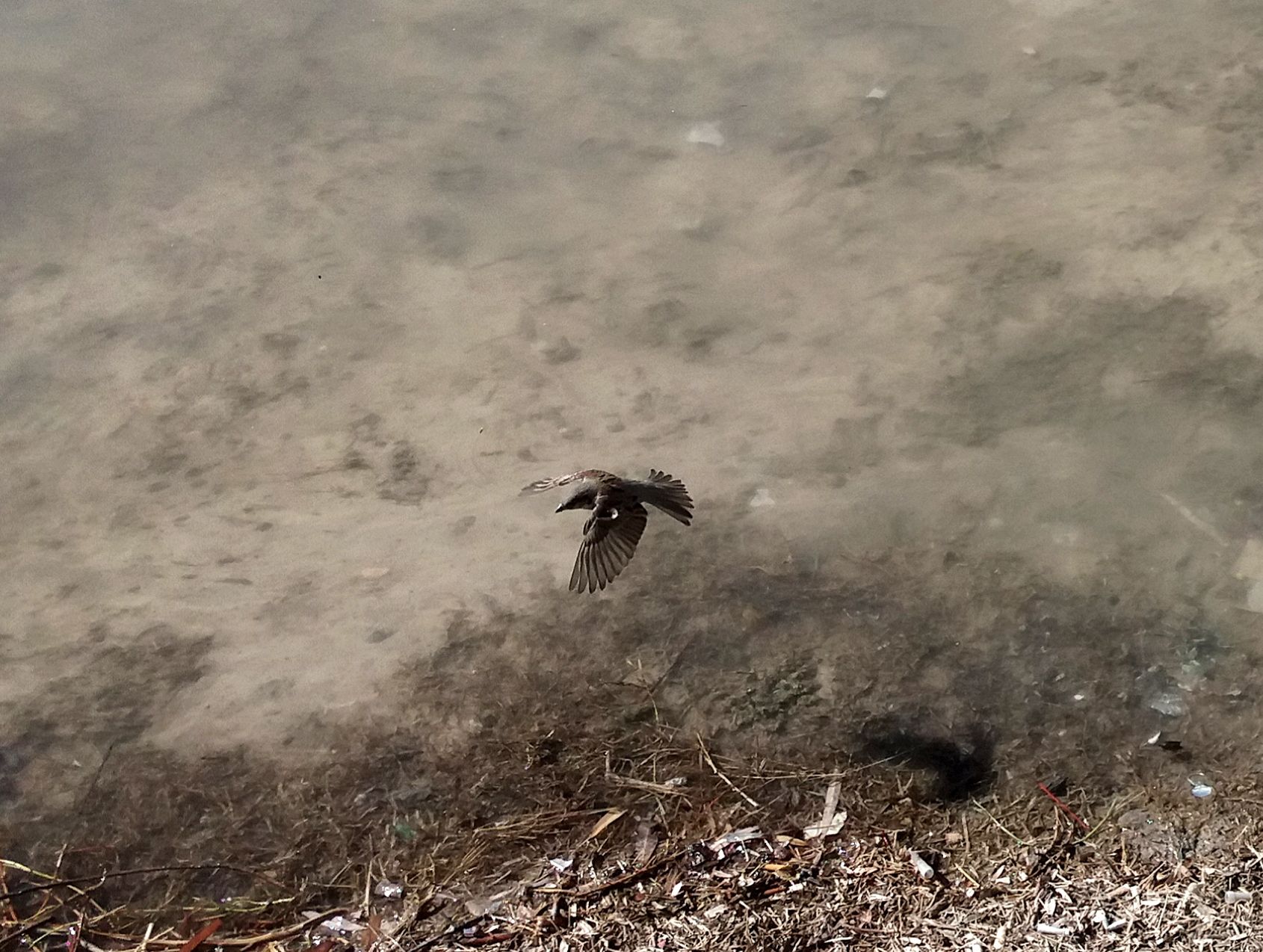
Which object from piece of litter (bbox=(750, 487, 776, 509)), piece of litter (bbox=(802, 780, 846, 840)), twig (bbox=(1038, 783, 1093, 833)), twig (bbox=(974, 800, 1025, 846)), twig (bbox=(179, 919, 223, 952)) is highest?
piece of litter (bbox=(750, 487, 776, 509))

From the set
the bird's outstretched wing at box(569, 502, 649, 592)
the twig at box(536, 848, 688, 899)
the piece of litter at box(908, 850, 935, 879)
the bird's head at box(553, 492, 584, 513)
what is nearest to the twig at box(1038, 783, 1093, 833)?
the piece of litter at box(908, 850, 935, 879)

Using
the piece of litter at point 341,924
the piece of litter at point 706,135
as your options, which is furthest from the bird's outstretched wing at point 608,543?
the piece of litter at point 706,135

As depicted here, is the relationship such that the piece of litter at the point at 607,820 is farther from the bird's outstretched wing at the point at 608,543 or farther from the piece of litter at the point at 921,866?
the piece of litter at the point at 921,866

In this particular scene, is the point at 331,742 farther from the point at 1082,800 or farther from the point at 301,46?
the point at 301,46

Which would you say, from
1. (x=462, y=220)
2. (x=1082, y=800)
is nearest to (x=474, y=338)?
(x=462, y=220)

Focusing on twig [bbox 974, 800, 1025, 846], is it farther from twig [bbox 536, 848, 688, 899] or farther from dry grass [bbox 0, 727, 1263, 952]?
twig [bbox 536, 848, 688, 899]
